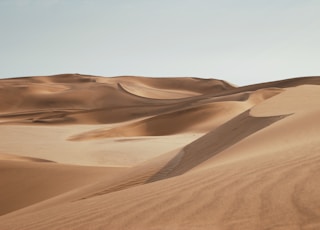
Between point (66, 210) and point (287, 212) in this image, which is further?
point (66, 210)

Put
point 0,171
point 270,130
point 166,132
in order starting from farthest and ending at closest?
point 166,132, point 0,171, point 270,130

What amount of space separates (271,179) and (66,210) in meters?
1.39

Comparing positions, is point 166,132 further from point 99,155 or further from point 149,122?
point 99,155

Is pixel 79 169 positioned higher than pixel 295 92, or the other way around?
pixel 295 92

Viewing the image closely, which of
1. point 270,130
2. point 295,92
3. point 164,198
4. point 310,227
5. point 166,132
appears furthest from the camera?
point 166,132

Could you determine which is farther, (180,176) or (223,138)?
(223,138)

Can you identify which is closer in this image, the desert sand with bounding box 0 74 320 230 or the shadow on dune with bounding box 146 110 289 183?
the desert sand with bounding box 0 74 320 230

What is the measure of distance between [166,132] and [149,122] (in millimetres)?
1503

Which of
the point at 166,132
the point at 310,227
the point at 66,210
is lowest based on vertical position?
the point at 166,132

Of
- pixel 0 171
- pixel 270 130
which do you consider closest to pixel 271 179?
pixel 270 130

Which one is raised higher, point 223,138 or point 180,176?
point 180,176

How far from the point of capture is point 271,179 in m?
2.48

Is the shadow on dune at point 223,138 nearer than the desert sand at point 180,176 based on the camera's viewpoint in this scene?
No

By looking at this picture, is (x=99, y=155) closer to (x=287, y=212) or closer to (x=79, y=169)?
(x=79, y=169)
